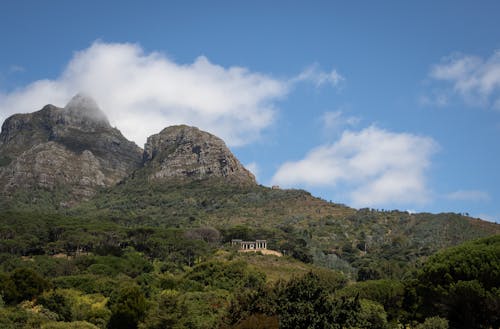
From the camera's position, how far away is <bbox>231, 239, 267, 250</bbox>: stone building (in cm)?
11673

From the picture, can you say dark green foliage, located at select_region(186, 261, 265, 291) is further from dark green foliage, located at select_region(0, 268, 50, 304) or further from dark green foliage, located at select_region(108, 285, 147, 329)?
dark green foliage, located at select_region(0, 268, 50, 304)

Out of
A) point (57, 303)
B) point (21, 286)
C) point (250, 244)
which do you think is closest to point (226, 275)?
point (21, 286)

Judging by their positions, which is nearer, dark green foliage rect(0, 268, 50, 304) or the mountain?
dark green foliage rect(0, 268, 50, 304)

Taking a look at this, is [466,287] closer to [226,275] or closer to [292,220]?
[226,275]

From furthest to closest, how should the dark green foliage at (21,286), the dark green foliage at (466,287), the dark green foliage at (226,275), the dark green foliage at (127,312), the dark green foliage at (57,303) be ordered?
the dark green foliage at (226,275)
the dark green foliage at (21,286)
the dark green foliage at (127,312)
the dark green foliage at (57,303)
the dark green foliage at (466,287)

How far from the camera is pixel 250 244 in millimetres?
117938

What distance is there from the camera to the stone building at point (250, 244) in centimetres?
11673

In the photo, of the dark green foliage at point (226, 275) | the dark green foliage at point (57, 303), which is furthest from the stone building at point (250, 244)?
the dark green foliage at point (57, 303)

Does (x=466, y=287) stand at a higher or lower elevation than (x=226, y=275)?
lower

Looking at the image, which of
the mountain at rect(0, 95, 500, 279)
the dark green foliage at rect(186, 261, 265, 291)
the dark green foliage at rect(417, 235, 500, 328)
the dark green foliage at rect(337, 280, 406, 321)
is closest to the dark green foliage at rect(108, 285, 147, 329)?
the dark green foliage at rect(186, 261, 265, 291)

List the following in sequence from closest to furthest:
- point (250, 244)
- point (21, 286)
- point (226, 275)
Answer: point (21, 286)
point (226, 275)
point (250, 244)

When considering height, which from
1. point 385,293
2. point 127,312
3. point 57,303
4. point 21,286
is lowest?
point 127,312

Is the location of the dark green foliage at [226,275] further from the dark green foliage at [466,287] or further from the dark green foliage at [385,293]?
the dark green foliage at [466,287]

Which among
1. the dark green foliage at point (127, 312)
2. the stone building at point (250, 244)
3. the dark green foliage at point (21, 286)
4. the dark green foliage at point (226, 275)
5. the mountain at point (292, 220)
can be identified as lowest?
the dark green foliage at point (127, 312)
